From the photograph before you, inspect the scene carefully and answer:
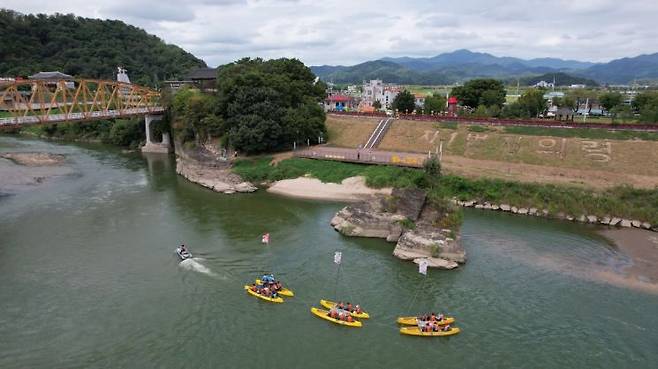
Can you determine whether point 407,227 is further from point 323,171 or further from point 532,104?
point 532,104

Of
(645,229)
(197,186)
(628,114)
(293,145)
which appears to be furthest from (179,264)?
(628,114)

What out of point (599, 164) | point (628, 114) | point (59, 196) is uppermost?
point (628, 114)

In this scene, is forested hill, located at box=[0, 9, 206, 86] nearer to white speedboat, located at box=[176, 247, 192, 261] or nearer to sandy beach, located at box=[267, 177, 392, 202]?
sandy beach, located at box=[267, 177, 392, 202]

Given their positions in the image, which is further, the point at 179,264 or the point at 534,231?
the point at 534,231

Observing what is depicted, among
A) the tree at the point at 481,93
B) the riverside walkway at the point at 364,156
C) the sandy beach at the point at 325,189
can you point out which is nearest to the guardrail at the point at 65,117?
the sandy beach at the point at 325,189

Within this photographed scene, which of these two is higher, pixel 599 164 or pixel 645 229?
pixel 599 164

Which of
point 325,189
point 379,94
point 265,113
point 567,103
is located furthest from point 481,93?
point 379,94

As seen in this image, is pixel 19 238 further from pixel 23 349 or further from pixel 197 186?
pixel 197 186
